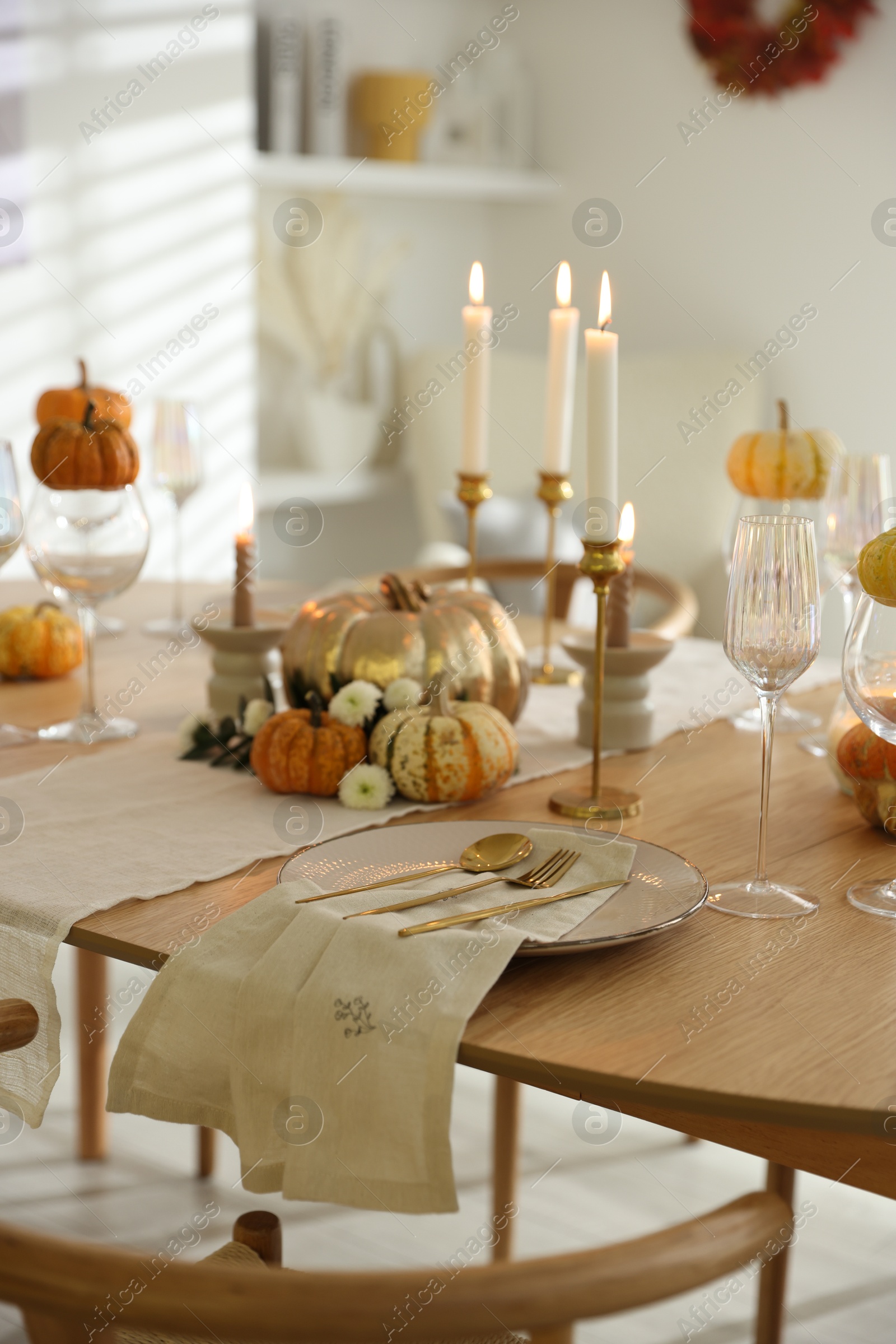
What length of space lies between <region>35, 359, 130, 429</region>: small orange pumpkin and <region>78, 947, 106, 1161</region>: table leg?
74 cm

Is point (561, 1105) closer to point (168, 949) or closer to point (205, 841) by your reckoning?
point (205, 841)

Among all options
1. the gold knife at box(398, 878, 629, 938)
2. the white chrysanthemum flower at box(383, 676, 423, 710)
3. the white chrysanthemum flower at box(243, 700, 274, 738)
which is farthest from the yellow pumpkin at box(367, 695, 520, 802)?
the gold knife at box(398, 878, 629, 938)

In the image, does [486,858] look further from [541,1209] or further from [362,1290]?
[541,1209]

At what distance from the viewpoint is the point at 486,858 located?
0.92 meters

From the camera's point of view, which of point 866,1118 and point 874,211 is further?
point 874,211

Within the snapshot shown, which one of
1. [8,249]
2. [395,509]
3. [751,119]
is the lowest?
[395,509]

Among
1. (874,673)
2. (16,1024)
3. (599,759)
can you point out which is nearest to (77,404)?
(599,759)

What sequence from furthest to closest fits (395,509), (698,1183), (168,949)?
1. (395,509)
2. (698,1183)
3. (168,949)

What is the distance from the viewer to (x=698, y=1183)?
1.92 meters

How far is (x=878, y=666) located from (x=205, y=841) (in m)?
0.50

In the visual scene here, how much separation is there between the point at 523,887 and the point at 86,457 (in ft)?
2.10

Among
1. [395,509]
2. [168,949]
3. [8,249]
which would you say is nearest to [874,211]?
[395,509]

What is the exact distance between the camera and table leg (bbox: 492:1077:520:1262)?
1.73 metres

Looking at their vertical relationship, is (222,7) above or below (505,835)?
above
